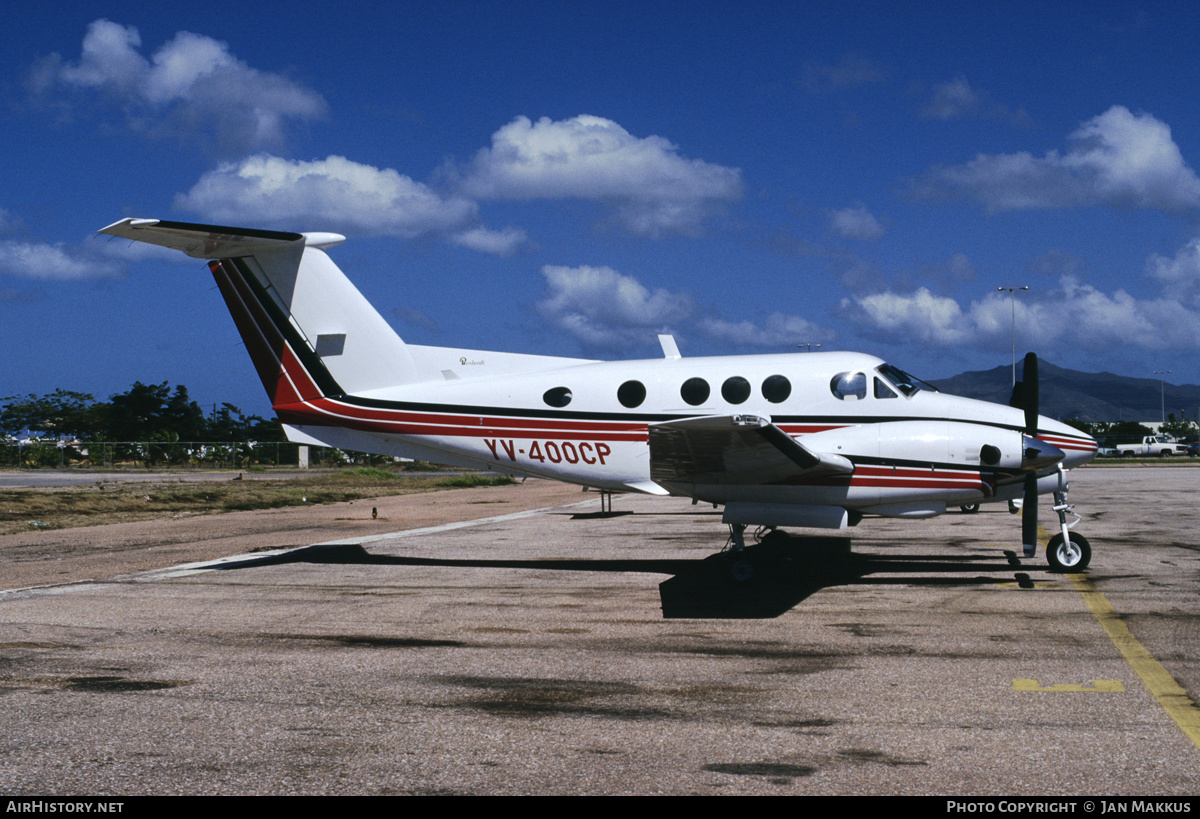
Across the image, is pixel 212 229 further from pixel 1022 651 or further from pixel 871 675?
pixel 1022 651

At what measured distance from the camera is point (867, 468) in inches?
429

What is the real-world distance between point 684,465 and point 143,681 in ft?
20.6

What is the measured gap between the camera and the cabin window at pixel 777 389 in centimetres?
1189

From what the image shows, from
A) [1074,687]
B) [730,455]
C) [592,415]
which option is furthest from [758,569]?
[1074,687]

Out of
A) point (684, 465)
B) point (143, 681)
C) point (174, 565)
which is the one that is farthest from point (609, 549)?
point (143, 681)

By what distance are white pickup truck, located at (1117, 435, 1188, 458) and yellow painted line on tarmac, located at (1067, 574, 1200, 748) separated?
3774 inches

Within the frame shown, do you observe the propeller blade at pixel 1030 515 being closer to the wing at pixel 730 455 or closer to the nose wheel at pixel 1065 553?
A: the nose wheel at pixel 1065 553

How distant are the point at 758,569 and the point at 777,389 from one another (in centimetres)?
250

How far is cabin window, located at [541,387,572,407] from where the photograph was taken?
12453mm

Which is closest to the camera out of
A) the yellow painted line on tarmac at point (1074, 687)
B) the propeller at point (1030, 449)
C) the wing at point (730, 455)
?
the yellow painted line on tarmac at point (1074, 687)

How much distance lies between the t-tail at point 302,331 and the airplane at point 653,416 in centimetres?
2

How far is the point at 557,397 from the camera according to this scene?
41.0 ft

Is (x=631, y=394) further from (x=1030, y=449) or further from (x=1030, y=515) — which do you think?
(x=1030, y=515)

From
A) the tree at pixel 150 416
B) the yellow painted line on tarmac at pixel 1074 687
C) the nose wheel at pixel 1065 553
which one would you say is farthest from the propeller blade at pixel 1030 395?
the tree at pixel 150 416
